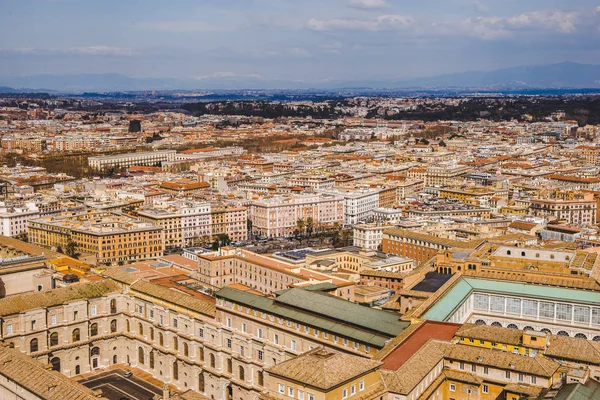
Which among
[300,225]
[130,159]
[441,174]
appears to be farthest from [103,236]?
[130,159]

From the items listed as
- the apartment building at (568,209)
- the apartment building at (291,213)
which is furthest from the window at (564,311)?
the apartment building at (291,213)

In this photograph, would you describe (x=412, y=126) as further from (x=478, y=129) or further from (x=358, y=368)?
(x=358, y=368)

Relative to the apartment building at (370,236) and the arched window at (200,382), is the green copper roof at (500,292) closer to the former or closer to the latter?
the arched window at (200,382)

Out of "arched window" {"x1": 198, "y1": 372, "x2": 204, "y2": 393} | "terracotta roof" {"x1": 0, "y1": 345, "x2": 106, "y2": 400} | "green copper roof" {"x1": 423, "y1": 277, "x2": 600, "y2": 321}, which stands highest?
"green copper roof" {"x1": 423, "y1": 277, "x2": 600, "y2": 321}

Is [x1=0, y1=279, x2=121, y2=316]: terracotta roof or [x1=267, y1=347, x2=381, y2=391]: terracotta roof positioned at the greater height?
[x1=267, y1=347, x2=381, y2=391]: terracotta roof

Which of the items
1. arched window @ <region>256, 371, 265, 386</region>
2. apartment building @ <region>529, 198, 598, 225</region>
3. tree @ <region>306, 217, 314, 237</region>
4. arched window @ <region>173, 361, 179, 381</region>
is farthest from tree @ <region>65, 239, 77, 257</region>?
apartment building @ <region>529, 198, 598, 225</region>

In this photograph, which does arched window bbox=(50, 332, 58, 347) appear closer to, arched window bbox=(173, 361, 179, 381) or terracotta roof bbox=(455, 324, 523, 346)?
arched window bbox=(173, 361, 179, 381)

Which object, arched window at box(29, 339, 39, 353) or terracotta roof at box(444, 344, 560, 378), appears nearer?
terracotta roof at box(444, 344, 560, 378)
